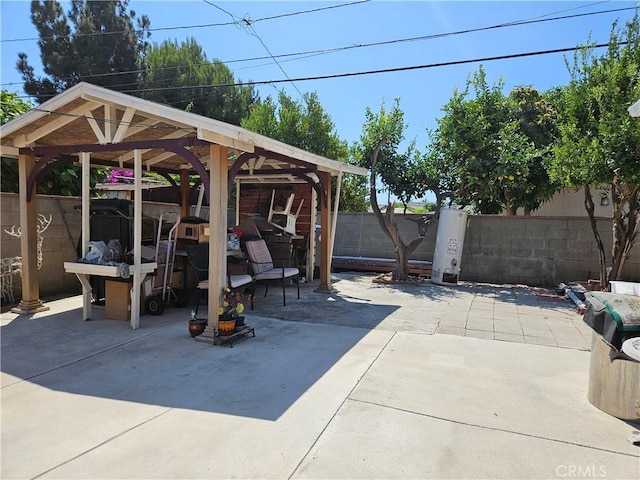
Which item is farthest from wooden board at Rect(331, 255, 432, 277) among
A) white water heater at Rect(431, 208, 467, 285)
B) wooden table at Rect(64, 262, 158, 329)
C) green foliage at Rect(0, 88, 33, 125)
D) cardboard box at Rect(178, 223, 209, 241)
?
green foliage at Rect(0, 88, 33, 125)

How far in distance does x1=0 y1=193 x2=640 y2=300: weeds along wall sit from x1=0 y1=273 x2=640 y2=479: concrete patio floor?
4.89 feet

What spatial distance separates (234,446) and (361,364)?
1583 millimetres

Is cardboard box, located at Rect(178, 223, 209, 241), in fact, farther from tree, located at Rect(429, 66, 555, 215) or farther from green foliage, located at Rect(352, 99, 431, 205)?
tree, located at Rect(429, 66, 555, 215)

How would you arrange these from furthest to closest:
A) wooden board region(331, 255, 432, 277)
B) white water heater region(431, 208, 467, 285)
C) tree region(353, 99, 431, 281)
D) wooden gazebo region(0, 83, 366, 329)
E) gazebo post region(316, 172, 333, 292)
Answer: wooden board region(331, 255, 432, 277), tree region(353, 99, 431, 281), white water heater region(431, 208, 467, 285), gazebo post region(316, 172, 333, 292), wooden gazebo region(0, 83, 366, 329)

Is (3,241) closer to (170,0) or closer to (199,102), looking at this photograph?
(170,0)

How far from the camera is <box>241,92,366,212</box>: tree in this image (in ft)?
37.2

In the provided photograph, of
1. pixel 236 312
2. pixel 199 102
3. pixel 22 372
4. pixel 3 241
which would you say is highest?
pixel 199 102

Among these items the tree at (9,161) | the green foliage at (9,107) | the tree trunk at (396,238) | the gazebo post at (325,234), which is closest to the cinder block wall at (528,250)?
the tree trunk at (396,238)

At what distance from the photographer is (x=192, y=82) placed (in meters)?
14.3

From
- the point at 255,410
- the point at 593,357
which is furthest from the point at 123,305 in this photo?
the point at 593,357

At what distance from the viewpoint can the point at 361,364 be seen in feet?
11.7

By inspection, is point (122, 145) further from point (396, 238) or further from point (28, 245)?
point (396, 238)

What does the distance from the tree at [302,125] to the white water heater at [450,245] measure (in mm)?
3775

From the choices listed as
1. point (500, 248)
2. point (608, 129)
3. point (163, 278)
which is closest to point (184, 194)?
point (163, 278)
